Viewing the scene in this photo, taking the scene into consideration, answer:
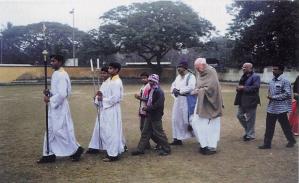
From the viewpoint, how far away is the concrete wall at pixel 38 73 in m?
37.8

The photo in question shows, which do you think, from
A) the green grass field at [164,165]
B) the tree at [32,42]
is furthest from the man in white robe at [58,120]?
the tree at [32,42]

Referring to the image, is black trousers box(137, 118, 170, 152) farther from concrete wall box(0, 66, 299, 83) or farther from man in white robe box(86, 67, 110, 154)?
concrete wall box(0, 66, 299, 83)

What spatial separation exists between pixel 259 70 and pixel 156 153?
33734mm

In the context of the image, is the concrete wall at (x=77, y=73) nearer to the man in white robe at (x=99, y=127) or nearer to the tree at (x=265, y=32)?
the tree at (x=265, y=32)

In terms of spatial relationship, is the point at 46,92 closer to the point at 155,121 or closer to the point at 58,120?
the point at 58,120

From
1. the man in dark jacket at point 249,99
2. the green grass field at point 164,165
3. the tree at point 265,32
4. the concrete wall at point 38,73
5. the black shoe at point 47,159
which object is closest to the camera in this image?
the green grass field at point 164,165

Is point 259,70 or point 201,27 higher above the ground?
point 201,27

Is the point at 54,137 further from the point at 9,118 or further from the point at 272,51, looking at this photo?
the point at 272,51

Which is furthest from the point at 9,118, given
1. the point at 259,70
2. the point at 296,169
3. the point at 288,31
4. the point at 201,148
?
the point at 259,70

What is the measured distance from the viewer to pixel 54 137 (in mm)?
6828

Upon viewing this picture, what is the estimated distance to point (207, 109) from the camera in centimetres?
771

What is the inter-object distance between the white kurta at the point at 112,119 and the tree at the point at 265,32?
23.8m

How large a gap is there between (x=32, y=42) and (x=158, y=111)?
168ft

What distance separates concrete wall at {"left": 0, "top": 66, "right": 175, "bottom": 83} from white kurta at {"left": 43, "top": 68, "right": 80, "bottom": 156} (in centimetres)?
3218
